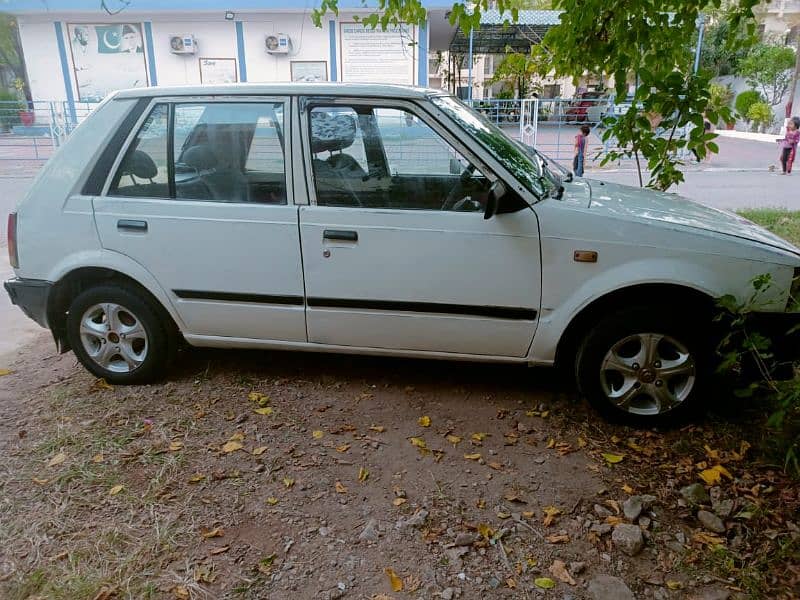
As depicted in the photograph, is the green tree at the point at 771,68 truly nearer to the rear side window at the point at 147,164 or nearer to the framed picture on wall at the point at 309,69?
the framed picture on wall at the point at 309,69

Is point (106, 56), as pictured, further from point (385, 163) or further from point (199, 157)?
point (385, 163)

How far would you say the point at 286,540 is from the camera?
270 cm

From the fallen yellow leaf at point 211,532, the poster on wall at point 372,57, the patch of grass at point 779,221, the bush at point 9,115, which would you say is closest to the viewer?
the fallen yellow leaf at point 211,532

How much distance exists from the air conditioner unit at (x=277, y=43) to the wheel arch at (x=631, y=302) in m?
16.8

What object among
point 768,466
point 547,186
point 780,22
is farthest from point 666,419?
A: point 780,22

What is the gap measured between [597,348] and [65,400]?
3.30 metres

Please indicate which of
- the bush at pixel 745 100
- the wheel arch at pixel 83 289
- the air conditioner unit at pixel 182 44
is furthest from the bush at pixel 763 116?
the wheel arch at pixel 83 289

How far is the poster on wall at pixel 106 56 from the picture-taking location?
60.2 ft

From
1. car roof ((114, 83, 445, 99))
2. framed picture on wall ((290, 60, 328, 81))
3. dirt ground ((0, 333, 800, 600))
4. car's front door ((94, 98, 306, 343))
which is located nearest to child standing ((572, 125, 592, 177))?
dirt ground ((0, 333, 800, 600))

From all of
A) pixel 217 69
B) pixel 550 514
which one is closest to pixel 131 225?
pixel 550 514

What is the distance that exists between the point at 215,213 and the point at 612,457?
2.63 m

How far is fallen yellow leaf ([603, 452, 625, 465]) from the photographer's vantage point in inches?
128

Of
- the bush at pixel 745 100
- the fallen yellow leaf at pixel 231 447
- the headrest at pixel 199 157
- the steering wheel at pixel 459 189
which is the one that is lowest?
the fallen yellow leaf at pixel 231 447

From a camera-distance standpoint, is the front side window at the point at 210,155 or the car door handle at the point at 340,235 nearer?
the car door handle at the point at 340,235
